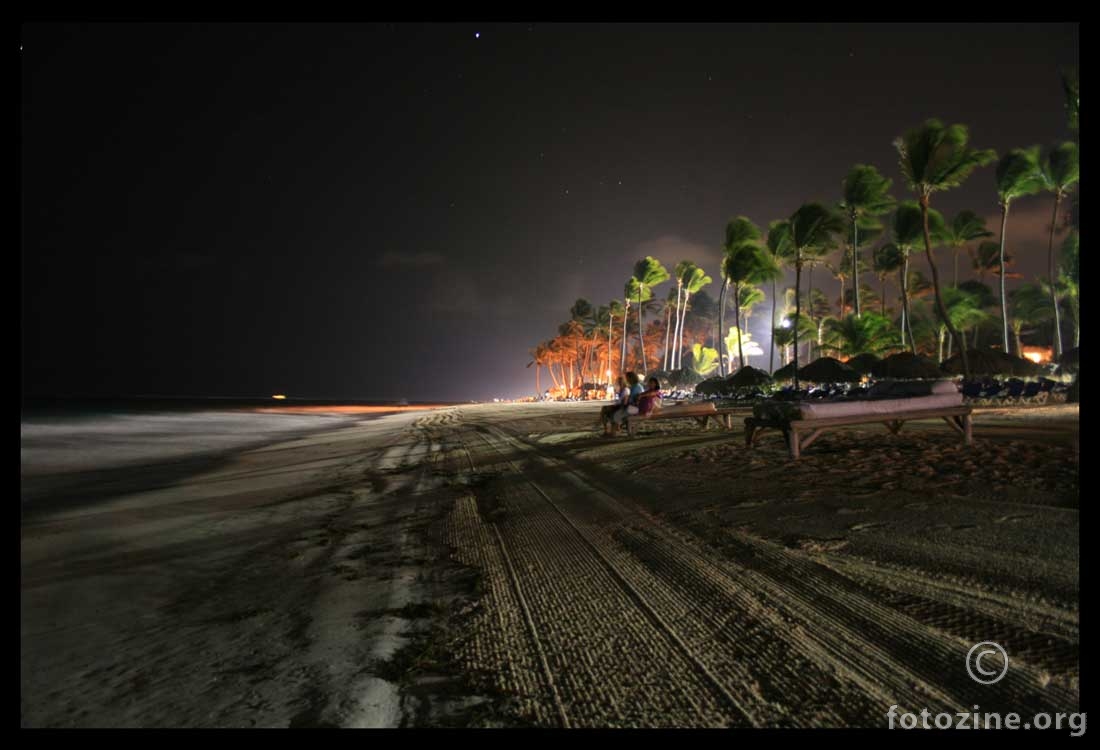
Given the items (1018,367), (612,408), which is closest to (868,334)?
(1018,367)

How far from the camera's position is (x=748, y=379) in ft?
86.8

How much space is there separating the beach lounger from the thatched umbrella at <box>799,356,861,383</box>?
1836cm

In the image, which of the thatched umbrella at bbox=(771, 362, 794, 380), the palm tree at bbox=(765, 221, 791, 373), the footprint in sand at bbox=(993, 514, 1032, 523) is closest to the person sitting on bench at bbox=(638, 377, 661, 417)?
the footprint in sand at bbox=(993, 514, 1032, 523)

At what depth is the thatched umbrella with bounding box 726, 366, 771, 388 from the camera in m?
26.0

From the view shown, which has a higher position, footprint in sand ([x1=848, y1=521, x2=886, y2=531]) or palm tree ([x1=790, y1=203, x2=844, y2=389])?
palm tree ([x1=790, y1=203, x2=844, y2=389])

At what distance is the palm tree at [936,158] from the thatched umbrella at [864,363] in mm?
4832

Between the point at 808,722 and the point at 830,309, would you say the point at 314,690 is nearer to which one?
the point at 808,722

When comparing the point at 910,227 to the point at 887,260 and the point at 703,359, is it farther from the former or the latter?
the point at 703,359

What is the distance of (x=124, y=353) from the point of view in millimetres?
146125

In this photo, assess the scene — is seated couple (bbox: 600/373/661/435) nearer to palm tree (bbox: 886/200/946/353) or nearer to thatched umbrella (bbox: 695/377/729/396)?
thatched umbrella (bbox: 695/377/729/396)

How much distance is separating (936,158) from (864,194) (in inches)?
225

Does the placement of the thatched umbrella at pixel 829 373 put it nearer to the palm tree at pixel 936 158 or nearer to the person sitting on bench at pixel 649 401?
the palm tree at pixel 936 158

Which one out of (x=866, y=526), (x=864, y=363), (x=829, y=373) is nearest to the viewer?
(x=866, y=526)

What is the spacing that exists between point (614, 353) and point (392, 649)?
9058 cm
